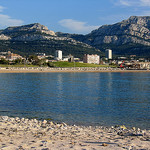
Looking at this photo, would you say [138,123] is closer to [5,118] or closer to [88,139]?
[88,139]

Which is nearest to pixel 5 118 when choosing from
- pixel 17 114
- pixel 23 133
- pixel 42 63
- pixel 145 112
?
pixel 17 114

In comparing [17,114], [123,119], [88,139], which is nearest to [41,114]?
[17,114]

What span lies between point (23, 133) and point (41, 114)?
9.79 metres

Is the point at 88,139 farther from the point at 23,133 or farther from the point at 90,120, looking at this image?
the point at 90,120

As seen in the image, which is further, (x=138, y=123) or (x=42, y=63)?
(x=42, y=63)

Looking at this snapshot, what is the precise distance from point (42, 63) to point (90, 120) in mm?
148367

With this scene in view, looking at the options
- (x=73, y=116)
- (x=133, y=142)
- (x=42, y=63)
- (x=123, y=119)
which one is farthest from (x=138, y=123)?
(x=42, y=63)

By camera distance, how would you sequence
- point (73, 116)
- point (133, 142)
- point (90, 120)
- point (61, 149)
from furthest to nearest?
point (73, 116)
point (90, 120)
point (133, 142)
point (61, 149)

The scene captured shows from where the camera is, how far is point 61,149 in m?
10.7

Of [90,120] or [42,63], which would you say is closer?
[90,120]

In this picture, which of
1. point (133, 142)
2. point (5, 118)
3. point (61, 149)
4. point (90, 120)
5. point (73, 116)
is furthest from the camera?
point (73, 116)

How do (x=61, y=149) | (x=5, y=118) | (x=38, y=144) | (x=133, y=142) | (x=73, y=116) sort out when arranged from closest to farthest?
(x=61, y=149)
(x=38, y=144)
(x=133, y=142)
(x=5, y=118)
(x=73, y=116)

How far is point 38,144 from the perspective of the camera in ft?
37.3

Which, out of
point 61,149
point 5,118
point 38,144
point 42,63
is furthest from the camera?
point 42,63
